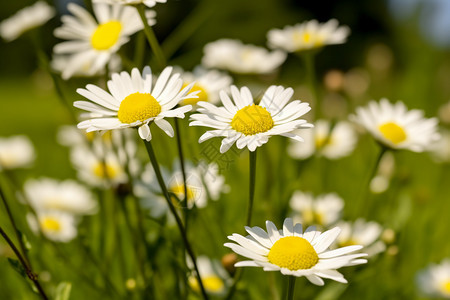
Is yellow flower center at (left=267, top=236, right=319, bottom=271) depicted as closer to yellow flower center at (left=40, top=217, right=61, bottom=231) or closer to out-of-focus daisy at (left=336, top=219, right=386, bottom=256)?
out-of-focus daisy at (left=336, top=219, right=386, bottom=256)

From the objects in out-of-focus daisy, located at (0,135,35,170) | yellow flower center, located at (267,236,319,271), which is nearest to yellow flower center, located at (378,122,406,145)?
yellow flower center, located at (267,236,319,271)

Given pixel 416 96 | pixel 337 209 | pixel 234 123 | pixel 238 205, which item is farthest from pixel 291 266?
pixel 416 96

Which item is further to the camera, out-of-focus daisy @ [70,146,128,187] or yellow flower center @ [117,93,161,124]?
out-of-focus daisy @ [70,146,128,187]

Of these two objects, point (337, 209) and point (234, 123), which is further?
point (337, 209)

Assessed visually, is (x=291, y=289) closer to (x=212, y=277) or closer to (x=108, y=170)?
(x=212, y=277)

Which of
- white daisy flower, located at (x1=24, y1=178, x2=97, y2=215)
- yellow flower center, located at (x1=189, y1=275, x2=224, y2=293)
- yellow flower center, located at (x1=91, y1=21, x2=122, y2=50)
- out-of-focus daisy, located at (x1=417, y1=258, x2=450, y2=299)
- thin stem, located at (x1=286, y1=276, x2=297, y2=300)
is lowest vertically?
out-of-focus daisy, located at (x1=417, y1=258, x2=450, y2=299)

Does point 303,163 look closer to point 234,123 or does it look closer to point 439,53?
point 234,123

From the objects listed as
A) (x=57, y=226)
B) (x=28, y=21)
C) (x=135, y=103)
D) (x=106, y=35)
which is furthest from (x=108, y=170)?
(x=135, y=103)

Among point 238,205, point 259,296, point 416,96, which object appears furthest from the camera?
point 416,96
